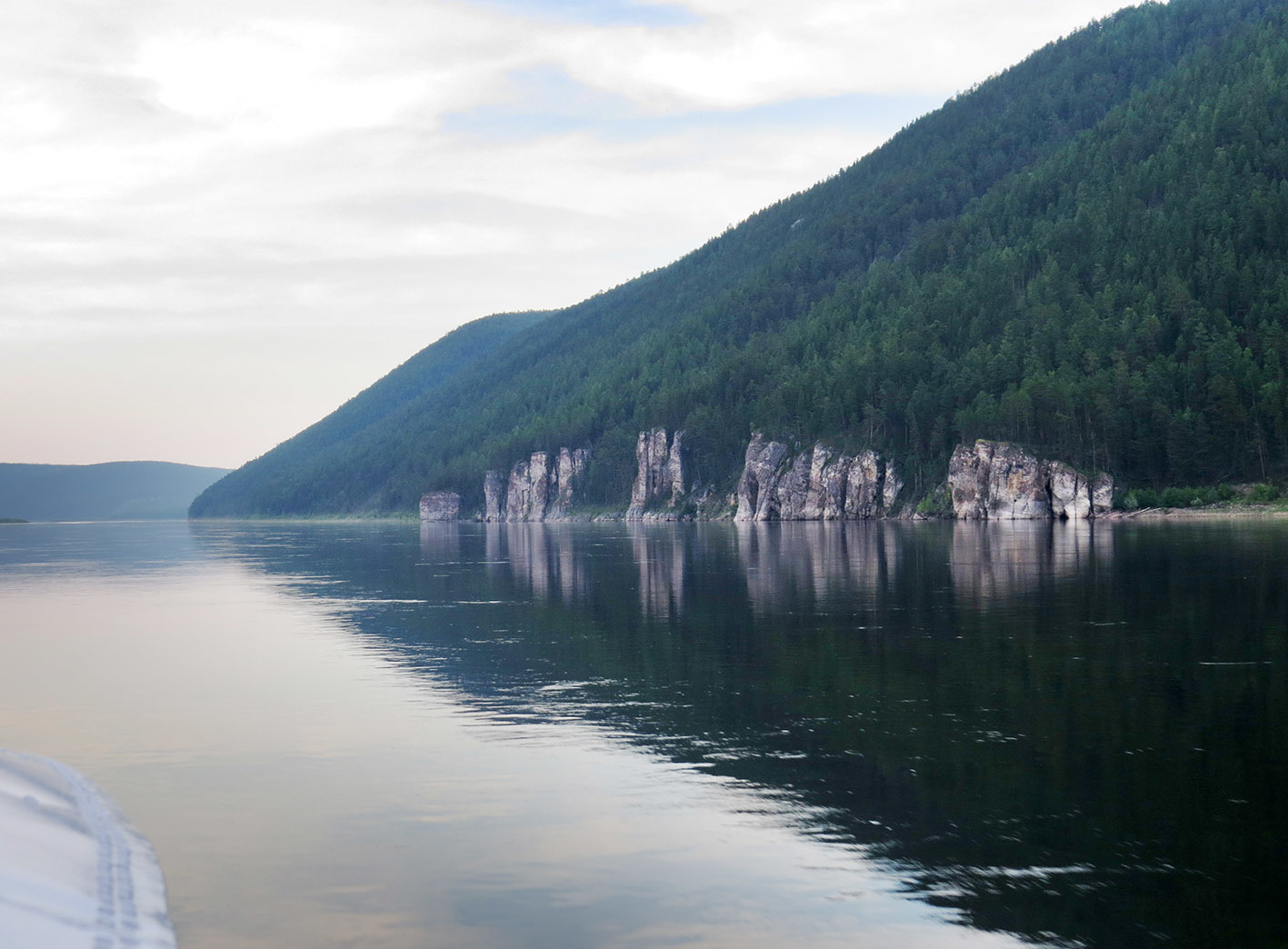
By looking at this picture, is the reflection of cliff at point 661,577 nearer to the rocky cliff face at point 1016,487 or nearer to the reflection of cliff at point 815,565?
the reflection of cliff at point 815,565

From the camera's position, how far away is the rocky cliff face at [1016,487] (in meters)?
144

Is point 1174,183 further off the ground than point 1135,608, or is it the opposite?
point 1174,183

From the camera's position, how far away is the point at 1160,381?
486 feet

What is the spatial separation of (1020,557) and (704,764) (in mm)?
55693

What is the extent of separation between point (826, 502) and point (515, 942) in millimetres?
179243

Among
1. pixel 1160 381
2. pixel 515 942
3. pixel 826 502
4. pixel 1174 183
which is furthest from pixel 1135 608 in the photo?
pixel 1174 183

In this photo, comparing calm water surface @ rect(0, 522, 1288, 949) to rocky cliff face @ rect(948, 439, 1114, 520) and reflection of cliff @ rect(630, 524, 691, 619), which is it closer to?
reflection of cliff @ rect(630, 524, 691, 619)

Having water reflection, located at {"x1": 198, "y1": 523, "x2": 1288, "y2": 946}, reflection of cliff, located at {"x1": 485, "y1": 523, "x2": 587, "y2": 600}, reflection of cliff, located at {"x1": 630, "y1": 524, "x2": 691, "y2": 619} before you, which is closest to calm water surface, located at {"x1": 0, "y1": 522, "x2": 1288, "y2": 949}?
water reflection, located at {"x1": 198, "y1": 523, "x2": 1288, "y2": 946}

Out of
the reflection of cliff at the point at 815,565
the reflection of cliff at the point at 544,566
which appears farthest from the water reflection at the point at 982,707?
the reflection of cliff at the point at 544,566

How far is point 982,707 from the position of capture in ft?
80.3

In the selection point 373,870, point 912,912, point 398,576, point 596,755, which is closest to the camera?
point 912,912

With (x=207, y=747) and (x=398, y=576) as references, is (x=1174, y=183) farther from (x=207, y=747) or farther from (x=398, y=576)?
(x=207, y=747)

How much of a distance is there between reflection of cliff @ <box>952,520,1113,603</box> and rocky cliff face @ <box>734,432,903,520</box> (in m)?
59.3

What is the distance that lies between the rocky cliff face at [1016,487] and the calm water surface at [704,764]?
329ft
